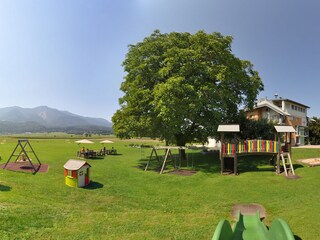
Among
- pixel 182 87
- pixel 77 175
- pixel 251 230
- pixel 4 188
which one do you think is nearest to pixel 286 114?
pixel 182 87

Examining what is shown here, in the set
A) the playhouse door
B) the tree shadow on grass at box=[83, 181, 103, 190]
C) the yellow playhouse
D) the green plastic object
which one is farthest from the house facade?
the green plastic object

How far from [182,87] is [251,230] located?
1875 centimetres

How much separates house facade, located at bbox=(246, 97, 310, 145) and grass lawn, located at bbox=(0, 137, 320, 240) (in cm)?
2467

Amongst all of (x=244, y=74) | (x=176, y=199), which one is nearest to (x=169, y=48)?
(x=244, y=74)

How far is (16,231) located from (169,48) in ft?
87.3

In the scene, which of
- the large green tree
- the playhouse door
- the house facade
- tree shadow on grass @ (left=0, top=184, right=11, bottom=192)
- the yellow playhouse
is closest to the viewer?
tree shadow on grass @ (left=0, top=184, right=11, bottom=192)

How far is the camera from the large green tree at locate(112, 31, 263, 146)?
93.2 ft

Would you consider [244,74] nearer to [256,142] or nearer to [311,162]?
[256,142]

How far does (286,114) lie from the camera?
4869 cm

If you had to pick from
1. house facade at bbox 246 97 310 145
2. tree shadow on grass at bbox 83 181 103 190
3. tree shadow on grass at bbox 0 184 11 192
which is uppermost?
house facade at bbox 246 97 310 145

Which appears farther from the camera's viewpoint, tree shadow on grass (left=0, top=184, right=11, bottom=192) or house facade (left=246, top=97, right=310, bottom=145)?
house facade (left=246, top=97, right=310, bottom=145)

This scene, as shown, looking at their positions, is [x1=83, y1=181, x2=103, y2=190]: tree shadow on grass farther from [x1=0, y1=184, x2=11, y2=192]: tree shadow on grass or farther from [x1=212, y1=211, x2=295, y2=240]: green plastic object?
[x1=212, y1=211, x2=295, y2=240]: green plastic object

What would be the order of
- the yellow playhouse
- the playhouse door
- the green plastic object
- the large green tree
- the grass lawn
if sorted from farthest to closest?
the large green tree, the playhouse door, the yellow playhouse, the grass lawn, the green plastic object

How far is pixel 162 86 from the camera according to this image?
92.3ft
